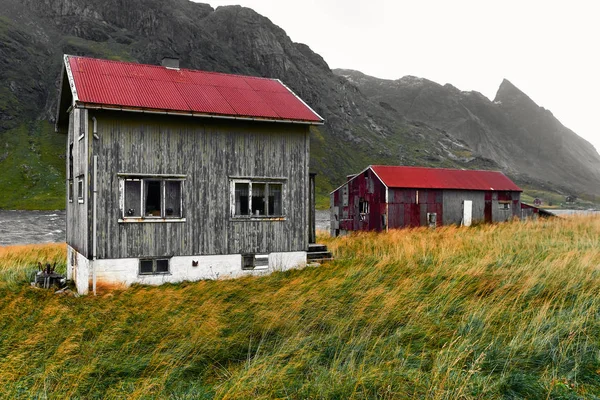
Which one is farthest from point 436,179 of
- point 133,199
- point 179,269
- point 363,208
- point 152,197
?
point 133,199

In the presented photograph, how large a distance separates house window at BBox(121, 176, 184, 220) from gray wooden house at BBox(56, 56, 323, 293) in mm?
33

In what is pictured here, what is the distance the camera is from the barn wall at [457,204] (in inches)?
1355

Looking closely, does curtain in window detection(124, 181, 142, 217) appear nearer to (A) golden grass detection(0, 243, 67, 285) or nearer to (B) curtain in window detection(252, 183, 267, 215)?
(B) curtain in window detection(252, 183, 267, 215)

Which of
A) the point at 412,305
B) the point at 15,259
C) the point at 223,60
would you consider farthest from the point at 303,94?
the point at 412,305

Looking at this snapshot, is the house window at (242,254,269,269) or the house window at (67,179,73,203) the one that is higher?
the house window at (67,179,73,203)

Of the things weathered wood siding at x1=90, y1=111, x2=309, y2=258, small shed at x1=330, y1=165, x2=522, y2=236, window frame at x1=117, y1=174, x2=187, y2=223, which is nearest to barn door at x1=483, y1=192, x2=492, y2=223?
small shed at x1=330, y1=165, x2=522, y2=236

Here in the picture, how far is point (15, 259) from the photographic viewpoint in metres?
22.9

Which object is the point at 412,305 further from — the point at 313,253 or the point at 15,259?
the point at 15,259

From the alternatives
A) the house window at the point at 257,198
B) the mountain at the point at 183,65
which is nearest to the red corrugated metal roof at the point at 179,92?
the house window at the point at 257,198

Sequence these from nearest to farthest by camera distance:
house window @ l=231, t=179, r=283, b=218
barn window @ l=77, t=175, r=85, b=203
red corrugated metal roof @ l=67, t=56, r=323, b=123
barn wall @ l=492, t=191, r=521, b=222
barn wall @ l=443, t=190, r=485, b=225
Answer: red corrugated metal roof @ l=67, t=56, r=323, b=123 → barn window @ l=77, t=175, r=85, b=203 → house window @ l=231, t=179, r=283, b=218 → barn wall @ l=443, t=190, r=485, b=225 → barn wall @ l=492, t=191, r=521, b=222

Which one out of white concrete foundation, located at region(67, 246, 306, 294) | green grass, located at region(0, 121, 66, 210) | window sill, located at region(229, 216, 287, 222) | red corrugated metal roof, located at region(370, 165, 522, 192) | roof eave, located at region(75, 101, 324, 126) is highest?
green grass, located at region(0, 121, 66, 210)

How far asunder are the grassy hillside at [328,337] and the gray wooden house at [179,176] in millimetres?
1720

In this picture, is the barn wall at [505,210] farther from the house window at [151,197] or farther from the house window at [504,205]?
the house window at [151,197]

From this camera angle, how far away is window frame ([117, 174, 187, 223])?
14930 mm
